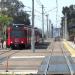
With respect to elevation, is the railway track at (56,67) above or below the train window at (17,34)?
below

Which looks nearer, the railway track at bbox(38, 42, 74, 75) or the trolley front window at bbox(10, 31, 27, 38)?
the railway track at bbox(38, 42, 74, 75)

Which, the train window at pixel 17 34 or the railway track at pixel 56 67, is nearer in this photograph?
the railway track at pixel 56 67

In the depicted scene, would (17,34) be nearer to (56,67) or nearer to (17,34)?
(17,34)

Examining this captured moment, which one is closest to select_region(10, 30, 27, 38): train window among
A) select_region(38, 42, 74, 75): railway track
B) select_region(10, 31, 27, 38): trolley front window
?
select_region(10, 31, 27, 38): trolley front window

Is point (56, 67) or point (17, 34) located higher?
point (17, 34)

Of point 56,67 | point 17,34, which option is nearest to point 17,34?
point 17,34

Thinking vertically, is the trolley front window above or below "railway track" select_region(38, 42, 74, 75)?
above

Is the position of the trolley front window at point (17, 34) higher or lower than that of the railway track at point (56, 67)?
higher

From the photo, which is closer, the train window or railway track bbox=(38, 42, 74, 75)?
railway track bbox=(38, 42, 74, 75)

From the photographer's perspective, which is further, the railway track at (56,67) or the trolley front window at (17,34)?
the trolley front window at (17,34)

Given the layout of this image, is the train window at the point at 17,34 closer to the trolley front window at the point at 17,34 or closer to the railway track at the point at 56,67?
the trolley front window at the point at 17,34

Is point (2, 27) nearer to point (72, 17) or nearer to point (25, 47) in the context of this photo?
point (25, 47)

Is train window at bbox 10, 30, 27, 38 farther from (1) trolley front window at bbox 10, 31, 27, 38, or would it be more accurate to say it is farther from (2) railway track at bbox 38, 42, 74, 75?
(2) railway track at bbox 38, 42, 74, 75

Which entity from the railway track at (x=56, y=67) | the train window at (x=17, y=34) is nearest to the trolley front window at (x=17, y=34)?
the train window at (x=17, y=34)
